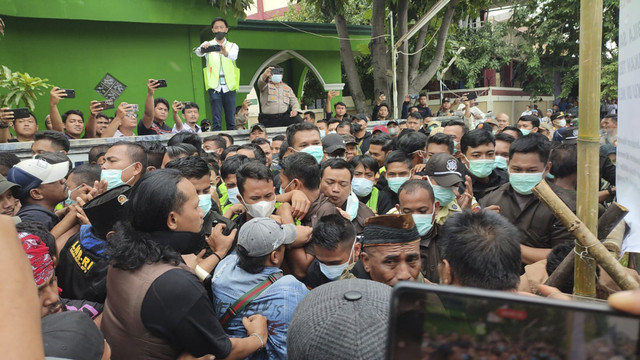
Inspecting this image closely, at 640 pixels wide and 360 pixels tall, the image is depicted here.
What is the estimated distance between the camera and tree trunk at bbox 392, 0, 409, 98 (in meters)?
12.5

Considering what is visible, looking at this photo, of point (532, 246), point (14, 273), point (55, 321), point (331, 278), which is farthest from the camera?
point (532, 246)

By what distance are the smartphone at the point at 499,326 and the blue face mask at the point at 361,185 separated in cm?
362

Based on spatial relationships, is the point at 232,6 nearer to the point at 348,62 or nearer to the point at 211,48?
the point at 211,48

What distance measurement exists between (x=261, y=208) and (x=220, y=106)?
5695 mm

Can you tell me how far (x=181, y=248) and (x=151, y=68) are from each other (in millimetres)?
9146

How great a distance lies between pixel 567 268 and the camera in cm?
183

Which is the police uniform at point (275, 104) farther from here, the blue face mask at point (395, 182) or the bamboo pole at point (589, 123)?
the bamboo pole at point (589, 123)

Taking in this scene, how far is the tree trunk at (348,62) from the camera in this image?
43.4ft

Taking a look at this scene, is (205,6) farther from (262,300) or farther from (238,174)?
(262,300)

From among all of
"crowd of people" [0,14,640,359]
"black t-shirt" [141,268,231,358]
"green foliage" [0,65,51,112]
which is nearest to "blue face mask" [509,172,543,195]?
"crowd of people" [0,14,640,359]

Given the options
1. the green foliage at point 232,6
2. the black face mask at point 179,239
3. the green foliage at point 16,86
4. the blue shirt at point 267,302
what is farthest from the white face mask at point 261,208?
the green foliage at point 232,6

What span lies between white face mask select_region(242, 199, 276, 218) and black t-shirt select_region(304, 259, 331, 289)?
62 centimetres

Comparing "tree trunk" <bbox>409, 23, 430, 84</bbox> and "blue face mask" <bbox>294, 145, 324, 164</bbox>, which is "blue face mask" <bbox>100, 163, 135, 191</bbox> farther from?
"tree trunk" <bbox>409, 23, 430, 84</bbox>

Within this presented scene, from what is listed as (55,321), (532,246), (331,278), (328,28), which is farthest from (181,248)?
(328,28)
